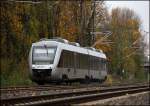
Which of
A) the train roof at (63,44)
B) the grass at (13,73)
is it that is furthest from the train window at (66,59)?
the grass at (13,73)

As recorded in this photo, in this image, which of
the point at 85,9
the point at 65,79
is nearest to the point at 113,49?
the point at 85,9

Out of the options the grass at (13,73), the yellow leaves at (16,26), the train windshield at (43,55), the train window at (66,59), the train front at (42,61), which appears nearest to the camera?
the train front at (42,61)

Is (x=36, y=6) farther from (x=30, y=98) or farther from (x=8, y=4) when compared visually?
(x=30, y=98)

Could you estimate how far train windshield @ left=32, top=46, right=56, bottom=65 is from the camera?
3253 cm

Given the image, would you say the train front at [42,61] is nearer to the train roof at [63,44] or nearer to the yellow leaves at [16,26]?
the train roof at [63,44]

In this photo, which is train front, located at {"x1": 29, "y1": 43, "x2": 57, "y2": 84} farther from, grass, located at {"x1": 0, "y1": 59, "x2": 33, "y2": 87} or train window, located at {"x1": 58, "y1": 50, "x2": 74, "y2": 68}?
grass, located at {"x1": 0, "y1": 59, "x2": 33, "y2": 87}

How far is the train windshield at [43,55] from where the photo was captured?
32531mm

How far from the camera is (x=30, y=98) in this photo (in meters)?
14.6

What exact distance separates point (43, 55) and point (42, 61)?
1.46 ft

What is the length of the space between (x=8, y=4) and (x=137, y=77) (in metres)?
49.1

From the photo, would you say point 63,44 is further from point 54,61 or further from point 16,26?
point 16,26

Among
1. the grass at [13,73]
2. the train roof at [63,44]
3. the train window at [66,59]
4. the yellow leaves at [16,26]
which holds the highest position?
the yellow leaves at [16,26]

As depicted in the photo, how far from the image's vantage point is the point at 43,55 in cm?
3272

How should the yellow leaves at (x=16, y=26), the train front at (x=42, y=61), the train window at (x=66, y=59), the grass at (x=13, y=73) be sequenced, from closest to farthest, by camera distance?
the train front at (x=42, y=61) → the train window at (x=66, y=59) → the grass at (x=13, y=73) → the yellow leaves at (x=16, y=26)
